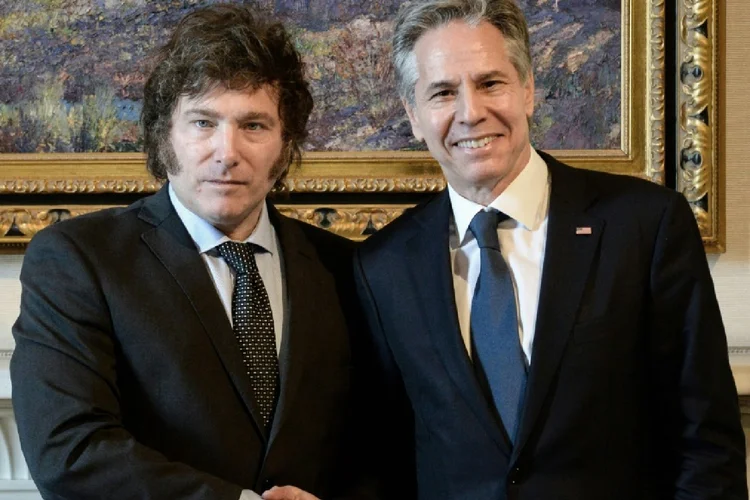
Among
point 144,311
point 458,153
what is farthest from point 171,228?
point 458,153

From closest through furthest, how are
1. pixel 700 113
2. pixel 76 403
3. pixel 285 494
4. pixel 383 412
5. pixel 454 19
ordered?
pixel 76 403 → pixel 285 494 → pixel 454 19 → pixel 383 412 → pixel 700 113

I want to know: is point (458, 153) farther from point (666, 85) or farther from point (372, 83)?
point (666, 85)

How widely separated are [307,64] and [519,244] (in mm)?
855

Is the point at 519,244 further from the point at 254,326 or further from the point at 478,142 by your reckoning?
the point at 254,326

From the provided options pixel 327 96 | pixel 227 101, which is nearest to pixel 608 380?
pixel 227 101

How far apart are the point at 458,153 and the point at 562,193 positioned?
200 mm

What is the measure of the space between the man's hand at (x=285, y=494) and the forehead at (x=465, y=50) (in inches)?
30.4

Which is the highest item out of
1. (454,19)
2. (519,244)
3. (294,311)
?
(454,19)

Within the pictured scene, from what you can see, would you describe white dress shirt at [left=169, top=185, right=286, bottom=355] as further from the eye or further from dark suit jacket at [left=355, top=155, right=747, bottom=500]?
the eye

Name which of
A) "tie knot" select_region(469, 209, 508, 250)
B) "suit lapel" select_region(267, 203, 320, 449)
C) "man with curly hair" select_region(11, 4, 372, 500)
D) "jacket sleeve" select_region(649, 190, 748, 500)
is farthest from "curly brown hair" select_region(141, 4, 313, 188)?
"jacket sleeve" select_region(649, 190, 748, 500)

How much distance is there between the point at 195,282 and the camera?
180cm

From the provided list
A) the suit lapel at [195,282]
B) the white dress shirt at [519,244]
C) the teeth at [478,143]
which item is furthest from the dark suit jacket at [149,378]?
the teeth at [478,143]

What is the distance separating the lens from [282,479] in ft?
5.86

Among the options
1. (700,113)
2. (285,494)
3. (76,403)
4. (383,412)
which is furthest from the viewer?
(700,113)
